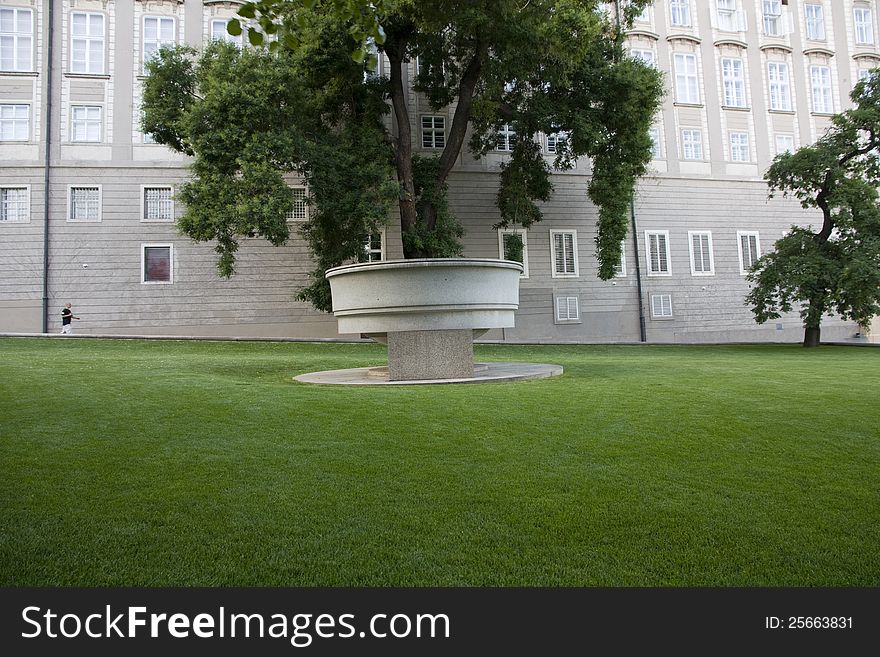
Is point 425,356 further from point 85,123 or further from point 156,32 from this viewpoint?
point 156,32

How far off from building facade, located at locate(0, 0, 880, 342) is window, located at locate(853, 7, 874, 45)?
99mm

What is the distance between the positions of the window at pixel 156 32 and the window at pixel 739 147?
24.9 m

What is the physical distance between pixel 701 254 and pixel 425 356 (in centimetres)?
2558

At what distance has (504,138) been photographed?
2819cm

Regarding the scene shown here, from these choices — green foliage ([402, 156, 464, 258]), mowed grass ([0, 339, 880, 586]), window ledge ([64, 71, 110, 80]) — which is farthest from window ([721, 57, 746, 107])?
mowed grass ([0, 339, 880, 586])

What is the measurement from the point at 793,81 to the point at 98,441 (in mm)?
37244

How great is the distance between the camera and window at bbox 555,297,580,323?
98.8ft

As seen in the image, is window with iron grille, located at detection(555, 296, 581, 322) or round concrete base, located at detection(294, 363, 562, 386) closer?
round concrete base, located at detection(294, 363, 562, 386)

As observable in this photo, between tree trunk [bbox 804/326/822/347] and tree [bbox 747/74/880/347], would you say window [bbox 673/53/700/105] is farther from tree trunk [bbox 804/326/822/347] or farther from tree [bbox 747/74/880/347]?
tree trunk [bbox 804/326/822/347]

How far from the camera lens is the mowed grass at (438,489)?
2916 mm

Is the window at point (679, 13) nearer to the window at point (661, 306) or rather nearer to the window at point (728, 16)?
the window at point (728, 16)

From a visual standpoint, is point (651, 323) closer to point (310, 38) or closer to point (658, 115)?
point (658, 115)

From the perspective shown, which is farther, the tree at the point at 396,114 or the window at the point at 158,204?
the window at the point at 158,204

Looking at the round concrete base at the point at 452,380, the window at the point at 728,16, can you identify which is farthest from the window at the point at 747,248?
the round concrete base at the point at 452,380
